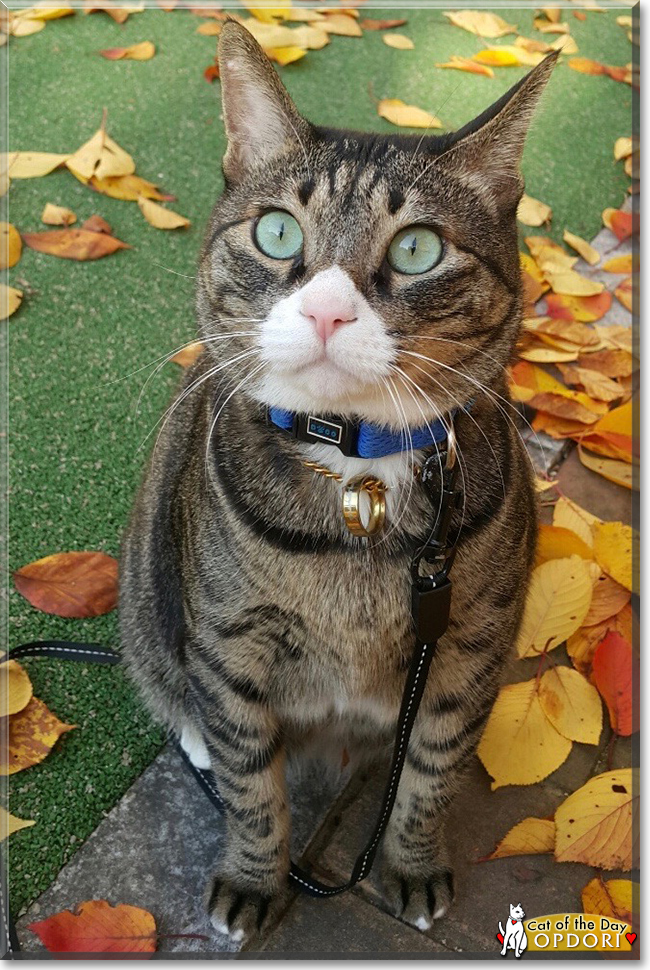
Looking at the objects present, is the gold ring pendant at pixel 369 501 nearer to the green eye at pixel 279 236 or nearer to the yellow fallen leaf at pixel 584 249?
the green eye at pixel 279 236

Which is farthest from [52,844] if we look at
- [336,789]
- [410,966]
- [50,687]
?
[410,966]

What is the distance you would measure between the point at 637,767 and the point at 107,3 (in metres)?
2.84

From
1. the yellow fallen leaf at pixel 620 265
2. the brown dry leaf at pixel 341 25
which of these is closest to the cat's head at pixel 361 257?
the yellow fallen leaf at pixel 620 265

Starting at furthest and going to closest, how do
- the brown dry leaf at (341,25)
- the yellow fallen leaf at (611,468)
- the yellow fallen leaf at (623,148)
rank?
the brown dry leaf at (341,25)
the yellow fallen leaf at (623,148)
the yellow fallen leaf at (611,468)

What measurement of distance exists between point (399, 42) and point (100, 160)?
1261 mm

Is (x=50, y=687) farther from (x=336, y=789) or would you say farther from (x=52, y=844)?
(x=336, y=789)

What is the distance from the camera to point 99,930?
144 centimetres

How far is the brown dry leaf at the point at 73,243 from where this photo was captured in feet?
8.17

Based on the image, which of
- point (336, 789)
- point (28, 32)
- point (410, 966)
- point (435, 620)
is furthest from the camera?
point (28, 32)

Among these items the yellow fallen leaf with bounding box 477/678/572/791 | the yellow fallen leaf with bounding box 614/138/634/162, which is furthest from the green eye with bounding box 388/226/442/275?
the yellow fallen leaf with bounding box 614/138/634/162

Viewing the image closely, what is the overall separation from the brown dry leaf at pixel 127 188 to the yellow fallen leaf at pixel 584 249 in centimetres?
117

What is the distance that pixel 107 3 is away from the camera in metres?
3.12

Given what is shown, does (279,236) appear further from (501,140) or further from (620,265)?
(620,265)

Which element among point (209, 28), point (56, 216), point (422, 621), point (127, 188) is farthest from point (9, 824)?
point (209, 28)
